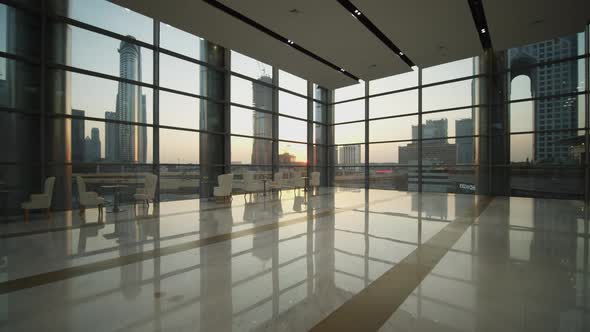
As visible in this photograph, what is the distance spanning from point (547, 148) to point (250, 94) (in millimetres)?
10845

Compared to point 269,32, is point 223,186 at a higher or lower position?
lower

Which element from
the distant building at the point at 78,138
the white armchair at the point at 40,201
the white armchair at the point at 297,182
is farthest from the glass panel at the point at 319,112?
the white armchair at the point at 40,201

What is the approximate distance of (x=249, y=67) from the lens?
11117 millimetres

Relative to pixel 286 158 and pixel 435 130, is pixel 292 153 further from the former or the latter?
pixel 435 130

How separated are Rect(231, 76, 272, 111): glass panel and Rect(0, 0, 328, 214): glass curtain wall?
0.14 ft

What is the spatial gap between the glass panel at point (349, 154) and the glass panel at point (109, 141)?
30.7ft

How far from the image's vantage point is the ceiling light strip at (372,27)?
19.9 feet

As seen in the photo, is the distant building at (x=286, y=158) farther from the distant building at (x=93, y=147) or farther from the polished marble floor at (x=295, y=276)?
the polished marble floor at (x=295, y=276)

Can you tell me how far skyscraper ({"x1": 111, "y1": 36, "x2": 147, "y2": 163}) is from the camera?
7.82m

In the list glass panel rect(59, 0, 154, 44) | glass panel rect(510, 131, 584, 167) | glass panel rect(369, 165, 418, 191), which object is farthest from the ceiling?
glass panel rect(369, 165, 418, 191)

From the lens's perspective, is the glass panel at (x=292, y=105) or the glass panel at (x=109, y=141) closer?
the glass panel at (x=109, y=141)

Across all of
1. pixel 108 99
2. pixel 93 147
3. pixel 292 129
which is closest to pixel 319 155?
pixel 292 129

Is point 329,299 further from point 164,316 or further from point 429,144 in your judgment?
point 429,144

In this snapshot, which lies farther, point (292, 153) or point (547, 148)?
point (292, 153)
